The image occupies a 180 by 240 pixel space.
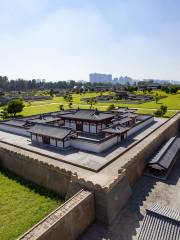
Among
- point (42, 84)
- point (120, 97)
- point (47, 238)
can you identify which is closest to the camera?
point (47, 238)

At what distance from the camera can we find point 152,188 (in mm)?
19062

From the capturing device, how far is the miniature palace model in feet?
80.4

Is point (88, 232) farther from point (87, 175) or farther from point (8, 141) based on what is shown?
point (8, 141)

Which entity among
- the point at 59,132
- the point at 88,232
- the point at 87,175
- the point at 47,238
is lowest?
the point at 88,232

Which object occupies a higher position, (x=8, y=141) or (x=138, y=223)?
(x=8, y=141)

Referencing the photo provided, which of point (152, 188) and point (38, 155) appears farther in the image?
point (38, 155)

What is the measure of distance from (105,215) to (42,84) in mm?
174807

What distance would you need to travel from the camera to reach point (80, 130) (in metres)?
31.8

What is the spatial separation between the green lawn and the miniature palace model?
6.70 m

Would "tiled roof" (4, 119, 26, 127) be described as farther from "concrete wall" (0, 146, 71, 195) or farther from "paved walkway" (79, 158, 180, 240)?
"paved walkway" (79, 158, 180, 240)

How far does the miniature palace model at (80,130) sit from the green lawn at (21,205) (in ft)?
22.0

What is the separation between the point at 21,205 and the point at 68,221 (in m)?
5.20

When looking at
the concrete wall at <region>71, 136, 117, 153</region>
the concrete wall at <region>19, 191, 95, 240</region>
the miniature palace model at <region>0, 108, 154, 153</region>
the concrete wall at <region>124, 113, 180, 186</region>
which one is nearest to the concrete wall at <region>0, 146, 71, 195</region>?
the concrete wall at <region>19, 191, 95, 240</region>

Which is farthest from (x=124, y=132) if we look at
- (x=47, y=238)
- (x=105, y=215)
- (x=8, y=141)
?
(x=47, y=238)
